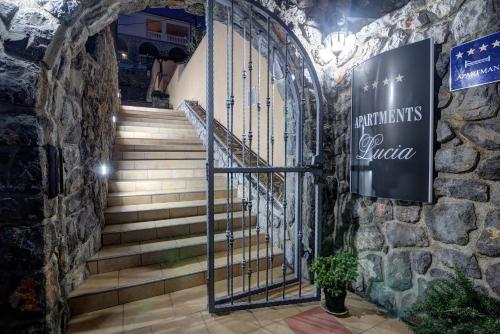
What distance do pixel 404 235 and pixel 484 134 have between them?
0.94m

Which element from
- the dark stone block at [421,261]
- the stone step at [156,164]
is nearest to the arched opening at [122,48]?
the stone step at [156,164]

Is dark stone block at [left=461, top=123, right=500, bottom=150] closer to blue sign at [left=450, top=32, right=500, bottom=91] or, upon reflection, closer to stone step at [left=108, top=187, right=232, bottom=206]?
blue sign at [left=450, top=32, right=500, bottom=91]

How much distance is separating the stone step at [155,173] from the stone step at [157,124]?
2.18 m

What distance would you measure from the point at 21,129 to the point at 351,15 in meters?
2.79

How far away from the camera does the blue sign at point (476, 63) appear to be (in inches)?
65.7

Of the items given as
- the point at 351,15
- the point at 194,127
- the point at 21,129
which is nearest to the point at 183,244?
the point at 21,129

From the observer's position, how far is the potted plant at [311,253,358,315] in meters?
2.28

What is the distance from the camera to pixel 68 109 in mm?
2240

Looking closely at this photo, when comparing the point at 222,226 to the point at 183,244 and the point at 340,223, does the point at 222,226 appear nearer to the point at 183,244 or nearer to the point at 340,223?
the point at 183,244

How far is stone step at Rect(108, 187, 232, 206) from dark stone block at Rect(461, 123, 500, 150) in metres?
3.17

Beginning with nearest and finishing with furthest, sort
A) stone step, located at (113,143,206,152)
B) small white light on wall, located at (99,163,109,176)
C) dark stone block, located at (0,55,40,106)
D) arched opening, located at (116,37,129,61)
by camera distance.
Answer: dark stone block, located at (0,55,40,106) < small white light on wall, located at (99,163,109,176) < stone step, located at (113,143,206,152) < arched opening, located at (116,37,129,61)

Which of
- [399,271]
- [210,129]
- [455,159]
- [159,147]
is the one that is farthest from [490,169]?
[159,147]

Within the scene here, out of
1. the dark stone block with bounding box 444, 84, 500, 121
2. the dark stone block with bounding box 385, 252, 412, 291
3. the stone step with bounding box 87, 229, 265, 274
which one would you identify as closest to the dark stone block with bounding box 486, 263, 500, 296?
the dark stone block with bounding box 385, 252, 412, 291

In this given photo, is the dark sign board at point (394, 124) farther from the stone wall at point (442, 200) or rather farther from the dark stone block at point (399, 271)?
the dark stone block at point (399, 271)
